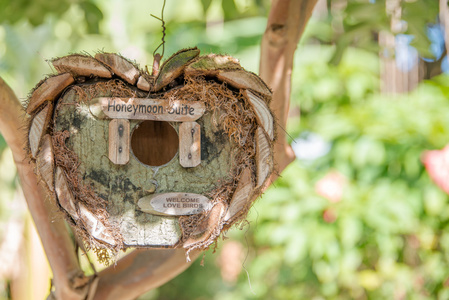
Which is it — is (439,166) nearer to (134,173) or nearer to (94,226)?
(134,173)

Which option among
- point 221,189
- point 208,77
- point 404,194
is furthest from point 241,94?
point 404,194


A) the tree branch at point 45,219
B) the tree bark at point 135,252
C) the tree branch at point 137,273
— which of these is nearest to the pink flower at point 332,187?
the tree bark at point 135,252

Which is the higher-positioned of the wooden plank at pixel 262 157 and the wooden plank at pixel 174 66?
the wooden plank at pixel 174 66

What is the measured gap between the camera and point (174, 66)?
1.13m

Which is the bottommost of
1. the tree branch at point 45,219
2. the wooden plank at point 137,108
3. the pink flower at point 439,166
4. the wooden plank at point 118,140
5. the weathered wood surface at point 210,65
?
the pink flower at point 439,166

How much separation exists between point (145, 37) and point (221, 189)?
4152 millimetres

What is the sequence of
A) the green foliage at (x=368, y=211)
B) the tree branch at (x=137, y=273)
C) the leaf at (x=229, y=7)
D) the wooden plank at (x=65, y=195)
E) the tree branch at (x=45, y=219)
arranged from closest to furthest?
the wooden plank at (x=65, y=195)
the tree branch at (x=45, y=219)
the tree branch at (x=137, y=273)
the leaf at (x=229, y=7)
the green foliage at (x=368, y=211)

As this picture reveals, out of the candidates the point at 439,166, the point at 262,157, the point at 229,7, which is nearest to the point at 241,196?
the point at 262,157

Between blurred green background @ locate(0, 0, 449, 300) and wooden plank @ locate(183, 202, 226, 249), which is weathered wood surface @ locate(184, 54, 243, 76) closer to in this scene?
wooden plank @ locate(183, 202, 226, 249)

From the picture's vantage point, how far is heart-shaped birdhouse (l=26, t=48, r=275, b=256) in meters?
1.13

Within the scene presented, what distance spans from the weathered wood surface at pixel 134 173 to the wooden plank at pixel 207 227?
4 centimetres

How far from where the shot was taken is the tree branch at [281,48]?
5.15ft

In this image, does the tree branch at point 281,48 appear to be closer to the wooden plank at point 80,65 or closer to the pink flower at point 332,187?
the wooden plank at point 80,65

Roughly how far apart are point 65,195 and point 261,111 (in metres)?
0.46
